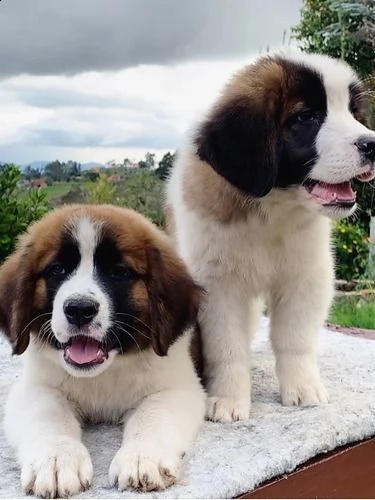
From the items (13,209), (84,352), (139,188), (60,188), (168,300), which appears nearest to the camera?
(84,352)

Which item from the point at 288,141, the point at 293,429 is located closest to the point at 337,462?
the point at 293,429

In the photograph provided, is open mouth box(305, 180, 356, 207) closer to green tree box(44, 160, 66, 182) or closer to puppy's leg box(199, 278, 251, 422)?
puppy's leg box(199, 278, 251, 422)

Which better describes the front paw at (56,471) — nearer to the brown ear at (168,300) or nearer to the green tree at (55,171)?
the brown ear at (168,300)

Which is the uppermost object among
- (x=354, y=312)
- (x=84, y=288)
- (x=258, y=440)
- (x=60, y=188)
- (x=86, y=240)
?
(x=86, y=240)

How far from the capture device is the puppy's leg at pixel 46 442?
7.91 ft

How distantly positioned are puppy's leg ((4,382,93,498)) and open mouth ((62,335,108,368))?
0.71ft

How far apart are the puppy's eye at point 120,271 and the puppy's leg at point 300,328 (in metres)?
0.80

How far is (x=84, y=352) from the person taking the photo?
8.91 feet

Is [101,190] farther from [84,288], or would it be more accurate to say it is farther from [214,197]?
[84,288]

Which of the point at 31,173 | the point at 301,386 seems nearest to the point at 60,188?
the point at 31,173

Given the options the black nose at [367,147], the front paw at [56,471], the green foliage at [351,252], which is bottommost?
the green foliage at [351,252]

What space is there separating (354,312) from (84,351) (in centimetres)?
534

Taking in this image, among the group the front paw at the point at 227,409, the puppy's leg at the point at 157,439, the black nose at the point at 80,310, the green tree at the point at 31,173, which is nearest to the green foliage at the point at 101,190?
the green tree at the point at 31,173

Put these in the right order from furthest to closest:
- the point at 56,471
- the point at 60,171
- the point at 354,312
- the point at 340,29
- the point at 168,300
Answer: the point at 340,29 < the point at 354,312 < the point at 60,171 < the point at 168,300 < the point at 56,471
